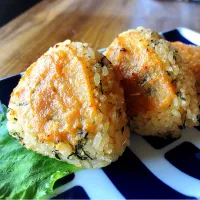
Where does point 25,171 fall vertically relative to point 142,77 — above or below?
below

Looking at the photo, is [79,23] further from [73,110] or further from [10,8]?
[73,110]

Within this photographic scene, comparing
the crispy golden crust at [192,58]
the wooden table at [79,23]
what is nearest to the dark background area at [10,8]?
the wooden table at [79,23]

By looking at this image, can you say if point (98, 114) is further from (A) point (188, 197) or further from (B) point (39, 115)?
(A) point (188, 197)

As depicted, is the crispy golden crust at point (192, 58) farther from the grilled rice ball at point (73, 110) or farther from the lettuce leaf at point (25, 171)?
the lettuce leaf at point (25, 171)

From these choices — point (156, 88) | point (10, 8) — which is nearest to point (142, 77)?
Answer: point (156, 88)

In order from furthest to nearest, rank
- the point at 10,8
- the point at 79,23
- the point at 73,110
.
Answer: the point at 10,8 < the point at 79,23 < the point at 73,110

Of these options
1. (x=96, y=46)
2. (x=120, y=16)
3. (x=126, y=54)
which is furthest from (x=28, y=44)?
(x=126, y=54)

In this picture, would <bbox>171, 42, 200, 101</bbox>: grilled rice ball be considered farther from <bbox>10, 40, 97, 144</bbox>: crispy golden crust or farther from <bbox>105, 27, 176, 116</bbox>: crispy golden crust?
<bbox>10, 40, 97, 144</bbox>: crispy golden crust
